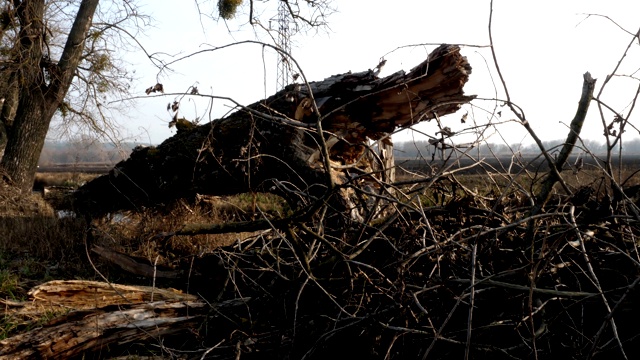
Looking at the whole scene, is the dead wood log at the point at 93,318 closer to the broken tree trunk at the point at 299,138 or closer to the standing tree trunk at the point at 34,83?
the broken tree trunk at the point at 299,138

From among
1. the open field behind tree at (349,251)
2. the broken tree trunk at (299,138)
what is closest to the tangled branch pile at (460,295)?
the open field behind tree at (349,251)

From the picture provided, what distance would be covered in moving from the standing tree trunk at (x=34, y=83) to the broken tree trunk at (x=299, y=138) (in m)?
4.01

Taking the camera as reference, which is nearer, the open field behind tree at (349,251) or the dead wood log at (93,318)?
the open field behind tree at (349,251)

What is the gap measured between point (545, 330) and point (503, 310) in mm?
251

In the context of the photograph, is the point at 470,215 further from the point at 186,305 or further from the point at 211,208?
the point at 211,208

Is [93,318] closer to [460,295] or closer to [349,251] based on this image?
[349,251]

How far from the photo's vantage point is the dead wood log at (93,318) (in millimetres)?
3162

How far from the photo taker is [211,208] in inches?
285

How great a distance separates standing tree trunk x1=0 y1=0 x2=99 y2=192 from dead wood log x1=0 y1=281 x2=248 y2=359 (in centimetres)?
630

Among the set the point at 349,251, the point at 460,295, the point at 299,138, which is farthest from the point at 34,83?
the point at 460,295

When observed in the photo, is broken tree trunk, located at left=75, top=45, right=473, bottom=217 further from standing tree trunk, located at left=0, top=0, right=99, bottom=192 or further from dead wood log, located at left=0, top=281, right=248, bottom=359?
standing tree trunk, located at left=0, top=0, right=99, bottom=192

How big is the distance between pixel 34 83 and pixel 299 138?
6.67 metres

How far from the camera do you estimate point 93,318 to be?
342 cm

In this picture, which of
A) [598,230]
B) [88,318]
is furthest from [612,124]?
[88,318]
